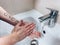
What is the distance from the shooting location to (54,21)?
43.6 inches

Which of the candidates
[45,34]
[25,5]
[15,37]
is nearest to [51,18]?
[45,34]

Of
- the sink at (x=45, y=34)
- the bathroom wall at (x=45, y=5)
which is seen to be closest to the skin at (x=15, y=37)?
the sink at (x=45, y=34)

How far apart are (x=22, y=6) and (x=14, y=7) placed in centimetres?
9

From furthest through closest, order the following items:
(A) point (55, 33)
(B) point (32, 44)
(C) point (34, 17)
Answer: (C) point (34, 17)
(A) point (55, 33)
(B) point (32, 44)

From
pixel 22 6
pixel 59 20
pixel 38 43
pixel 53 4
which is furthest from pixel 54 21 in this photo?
→ pixel 22 6

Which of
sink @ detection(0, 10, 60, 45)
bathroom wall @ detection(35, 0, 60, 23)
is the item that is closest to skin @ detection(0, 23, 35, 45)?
sink @ detection(0, 10, 60, 45)

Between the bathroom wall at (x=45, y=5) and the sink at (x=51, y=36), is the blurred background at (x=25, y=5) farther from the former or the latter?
the sink at (x=51, y=36)

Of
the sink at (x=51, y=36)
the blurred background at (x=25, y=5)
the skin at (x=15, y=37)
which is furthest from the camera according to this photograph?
the blurred background at (x=25, y=5)

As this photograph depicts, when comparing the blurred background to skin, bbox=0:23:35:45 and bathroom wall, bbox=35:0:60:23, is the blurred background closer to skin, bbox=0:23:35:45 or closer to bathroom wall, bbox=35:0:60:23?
bathroom wall, bbox=35:0:60:23

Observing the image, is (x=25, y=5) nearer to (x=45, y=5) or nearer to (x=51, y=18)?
(x=45, y=5)

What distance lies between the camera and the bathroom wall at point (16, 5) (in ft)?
3.95

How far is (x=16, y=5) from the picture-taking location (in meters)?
1.26

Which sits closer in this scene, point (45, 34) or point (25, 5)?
point (45, 34)

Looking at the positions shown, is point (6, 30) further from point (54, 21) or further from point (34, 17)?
point (54, 21)
